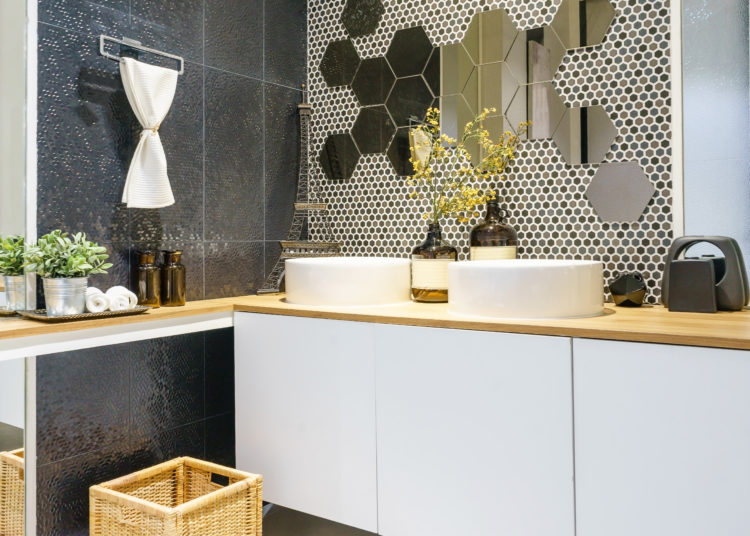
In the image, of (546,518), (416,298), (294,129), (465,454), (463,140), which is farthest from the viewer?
(294,129)

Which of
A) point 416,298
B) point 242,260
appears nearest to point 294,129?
point 242,260

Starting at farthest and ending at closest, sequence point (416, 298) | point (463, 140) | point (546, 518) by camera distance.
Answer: point (463, 140)
point (416, 298)
point (546, 518)

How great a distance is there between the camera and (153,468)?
6.17 ft

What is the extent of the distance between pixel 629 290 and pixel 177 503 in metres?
1.61

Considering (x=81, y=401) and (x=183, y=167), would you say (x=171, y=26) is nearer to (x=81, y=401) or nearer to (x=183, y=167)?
(x=183, y=167)

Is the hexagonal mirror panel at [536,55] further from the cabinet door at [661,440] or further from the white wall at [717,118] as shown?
the cabinet door at [661,440]

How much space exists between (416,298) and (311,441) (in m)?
0.58

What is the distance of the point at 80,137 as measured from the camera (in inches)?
71.7

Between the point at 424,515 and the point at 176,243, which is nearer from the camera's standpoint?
the point at 424,515

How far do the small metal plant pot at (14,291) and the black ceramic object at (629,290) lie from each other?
5.83 feet

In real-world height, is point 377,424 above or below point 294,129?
below

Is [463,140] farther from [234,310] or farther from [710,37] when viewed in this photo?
[234,310]

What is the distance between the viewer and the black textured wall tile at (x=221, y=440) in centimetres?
225

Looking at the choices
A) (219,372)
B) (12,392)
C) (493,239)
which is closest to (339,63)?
(493,239)
